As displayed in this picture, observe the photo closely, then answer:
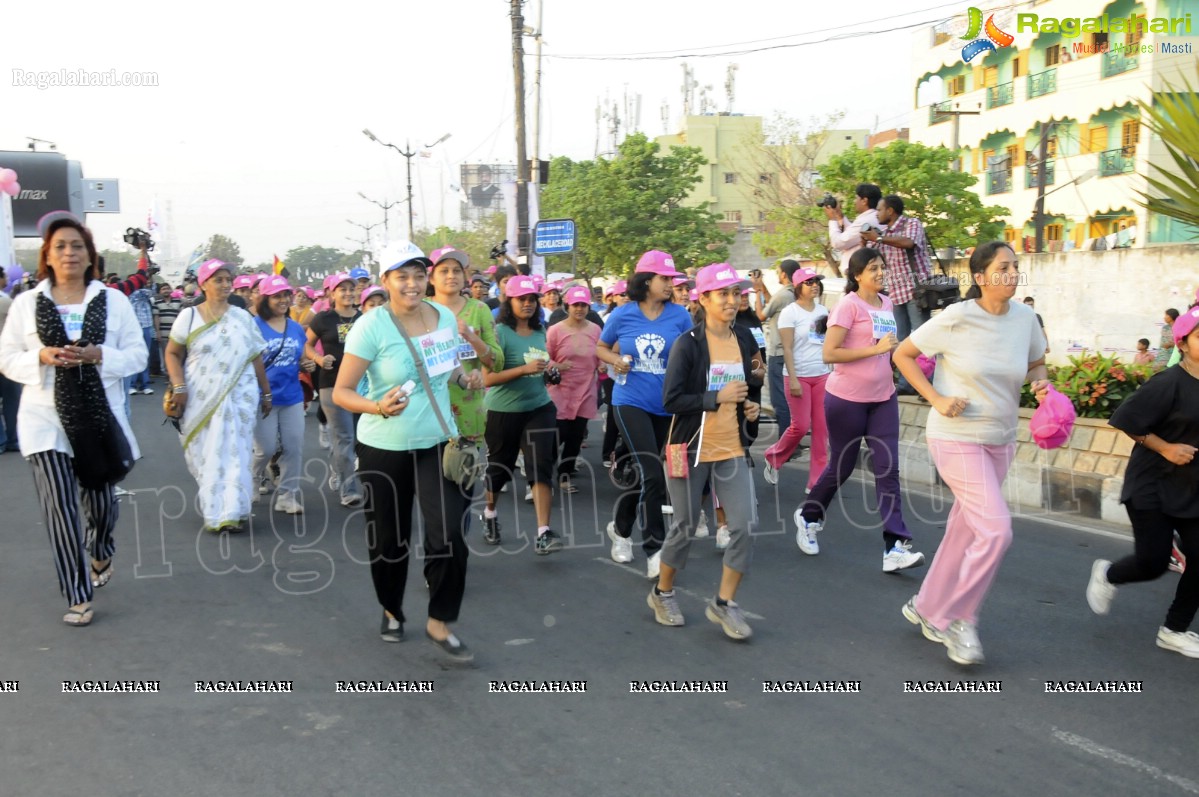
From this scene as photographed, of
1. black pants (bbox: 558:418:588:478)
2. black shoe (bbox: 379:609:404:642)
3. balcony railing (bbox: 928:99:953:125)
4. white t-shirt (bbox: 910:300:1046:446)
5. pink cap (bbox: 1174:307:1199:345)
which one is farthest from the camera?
balcony railing (bbox: 928:99:953:125)

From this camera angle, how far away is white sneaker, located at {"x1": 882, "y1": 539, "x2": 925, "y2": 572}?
6.87 m

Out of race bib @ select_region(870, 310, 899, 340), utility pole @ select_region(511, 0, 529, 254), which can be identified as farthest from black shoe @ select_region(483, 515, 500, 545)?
utility pole @ select_region(511, 0, 529, 254)

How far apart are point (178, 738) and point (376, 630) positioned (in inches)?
61.3

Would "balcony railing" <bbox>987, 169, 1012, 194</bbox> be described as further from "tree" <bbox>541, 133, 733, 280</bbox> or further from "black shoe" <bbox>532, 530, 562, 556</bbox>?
"black shoe" <bbox>532, 530, 562, 556</bbox>

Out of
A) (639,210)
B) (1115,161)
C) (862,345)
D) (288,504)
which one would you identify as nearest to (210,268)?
(288,504)

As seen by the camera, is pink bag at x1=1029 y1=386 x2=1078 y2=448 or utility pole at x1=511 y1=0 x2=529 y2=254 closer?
pink bag at x1=1029 y1=386 x2=1078 y2=448

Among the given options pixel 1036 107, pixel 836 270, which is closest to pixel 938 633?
pixel 836 270

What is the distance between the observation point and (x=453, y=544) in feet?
17.1

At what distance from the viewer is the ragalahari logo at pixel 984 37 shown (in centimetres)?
3685

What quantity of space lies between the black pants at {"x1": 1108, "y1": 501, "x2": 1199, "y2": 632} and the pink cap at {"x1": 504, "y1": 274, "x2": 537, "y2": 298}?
4257mm

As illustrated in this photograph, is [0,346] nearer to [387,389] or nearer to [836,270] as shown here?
[387,389]

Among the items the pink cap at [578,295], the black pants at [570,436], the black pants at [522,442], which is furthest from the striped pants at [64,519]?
the pink cap at [578,295]

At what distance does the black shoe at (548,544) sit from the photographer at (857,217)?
451cm

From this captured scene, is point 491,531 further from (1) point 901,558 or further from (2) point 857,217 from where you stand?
(2) point 857,217
